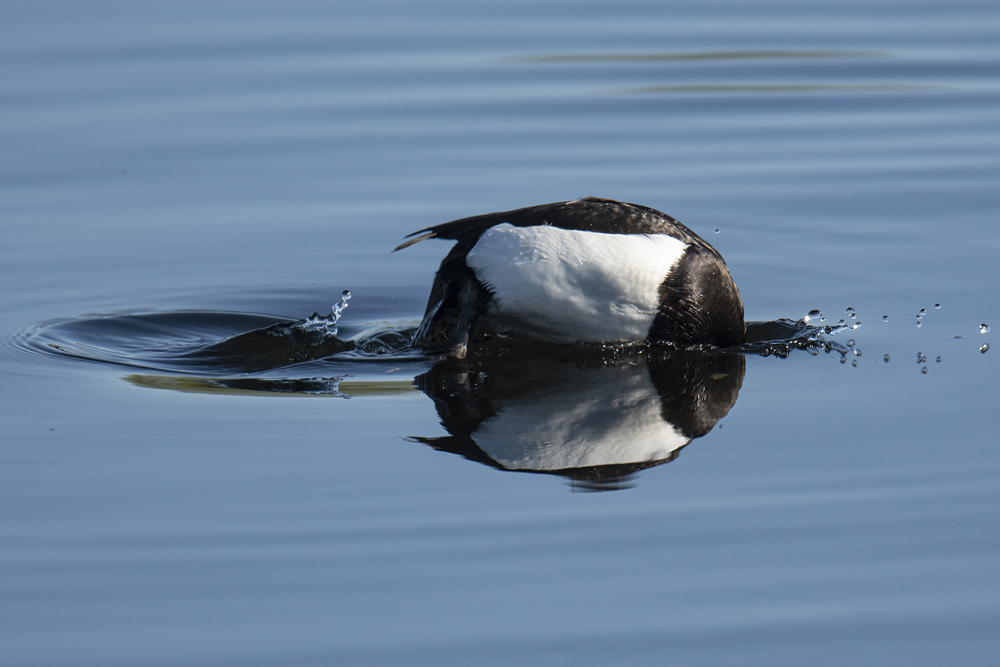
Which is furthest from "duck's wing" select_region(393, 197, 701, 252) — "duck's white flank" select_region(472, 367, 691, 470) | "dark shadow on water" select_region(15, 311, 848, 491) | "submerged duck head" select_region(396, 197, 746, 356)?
"duck's white flank" select_region(472, 367, 691, 470)

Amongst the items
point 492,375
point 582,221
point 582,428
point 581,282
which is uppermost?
point 582,221

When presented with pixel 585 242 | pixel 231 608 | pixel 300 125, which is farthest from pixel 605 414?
pixel 300 125

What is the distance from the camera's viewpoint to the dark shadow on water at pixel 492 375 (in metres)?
4.34

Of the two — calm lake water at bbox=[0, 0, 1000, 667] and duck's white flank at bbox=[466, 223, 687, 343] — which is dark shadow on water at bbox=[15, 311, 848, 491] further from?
duck's white flank at bbox=[466, 223, 687, 343]

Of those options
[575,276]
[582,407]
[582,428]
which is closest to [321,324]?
[575,276]

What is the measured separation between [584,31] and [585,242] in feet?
22.3

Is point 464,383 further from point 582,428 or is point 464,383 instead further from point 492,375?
point 582,428

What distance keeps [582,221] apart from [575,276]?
25 cm

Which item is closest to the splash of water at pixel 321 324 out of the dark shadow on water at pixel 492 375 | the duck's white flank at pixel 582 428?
the dark shadow on water at pixel 492 375

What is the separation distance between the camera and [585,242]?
5.21 meters

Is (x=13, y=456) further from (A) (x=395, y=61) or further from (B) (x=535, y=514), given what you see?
(A) (x=395, y=61)

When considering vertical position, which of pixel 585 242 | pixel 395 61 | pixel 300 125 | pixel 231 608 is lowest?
pixel 231 608

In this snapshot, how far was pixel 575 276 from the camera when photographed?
5199mm

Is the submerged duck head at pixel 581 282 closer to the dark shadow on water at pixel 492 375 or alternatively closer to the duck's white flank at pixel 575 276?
the duck's white flank at pixel 575 276
